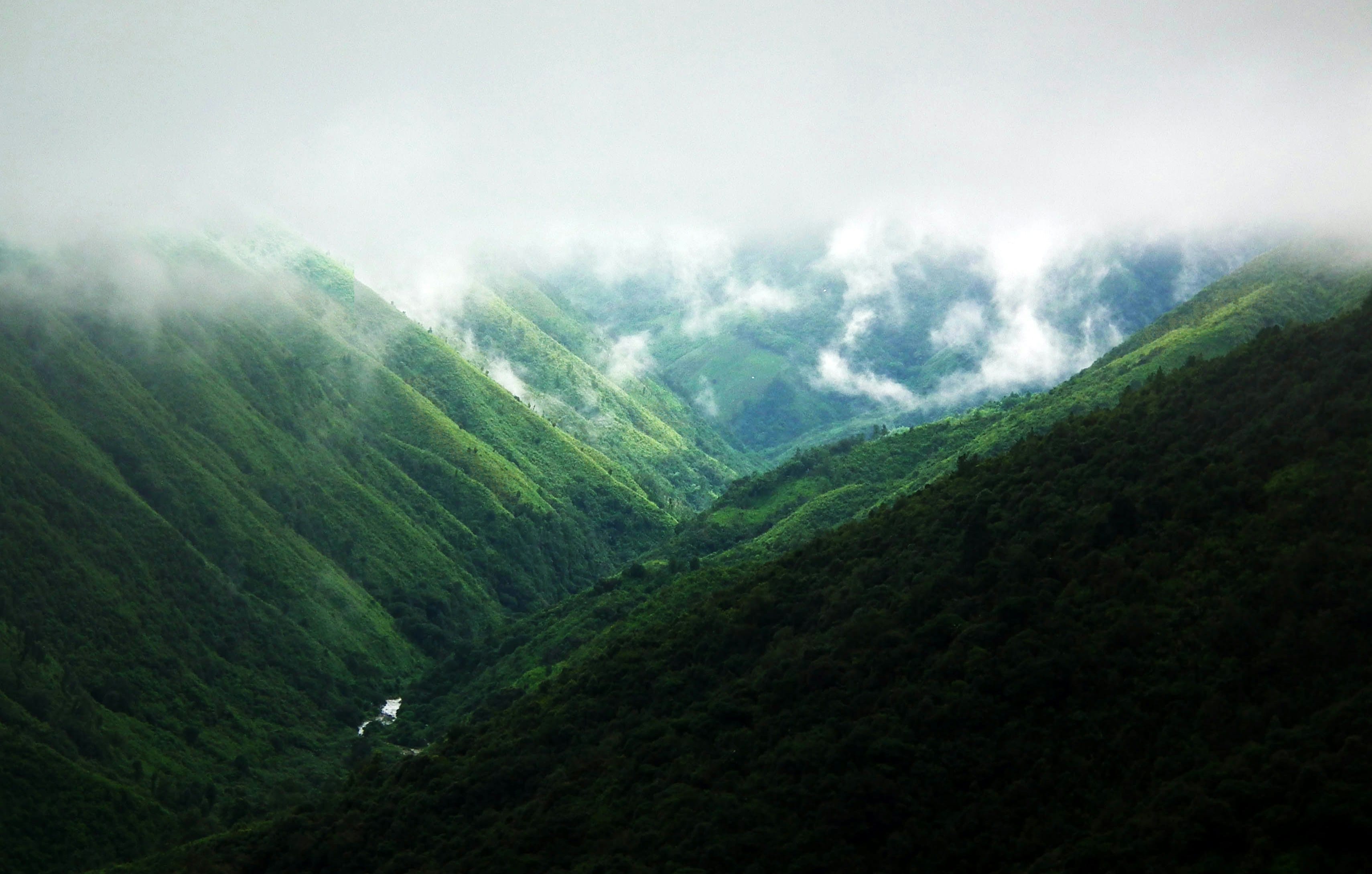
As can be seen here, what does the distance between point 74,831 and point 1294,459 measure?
150 meters

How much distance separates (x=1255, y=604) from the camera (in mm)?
95250

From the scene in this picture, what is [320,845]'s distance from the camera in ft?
420

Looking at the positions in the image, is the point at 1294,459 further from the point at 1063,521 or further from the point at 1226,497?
the point at 1063,521

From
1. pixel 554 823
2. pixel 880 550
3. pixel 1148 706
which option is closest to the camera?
pixel 1148 706

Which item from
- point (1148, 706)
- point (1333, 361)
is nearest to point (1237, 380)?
point (1333, 361)

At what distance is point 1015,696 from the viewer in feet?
330

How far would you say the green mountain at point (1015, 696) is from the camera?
8519 cm

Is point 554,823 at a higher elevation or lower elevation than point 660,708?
lower

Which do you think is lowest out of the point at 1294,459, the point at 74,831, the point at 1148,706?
the point at 1148,706

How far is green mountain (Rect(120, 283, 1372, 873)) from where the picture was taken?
85.2 meters

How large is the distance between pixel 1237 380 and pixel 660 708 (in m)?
61.8

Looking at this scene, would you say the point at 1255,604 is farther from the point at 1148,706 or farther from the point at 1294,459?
the point at 1294,459

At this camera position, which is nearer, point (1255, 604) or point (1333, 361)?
point (1255, 604)

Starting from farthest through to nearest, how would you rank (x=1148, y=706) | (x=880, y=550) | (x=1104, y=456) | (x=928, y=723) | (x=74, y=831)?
(x=74, y=831) < (x=880, y=550) < (x=1104, y=456) < (x=928, y=723) < (x=1148, y=706)
